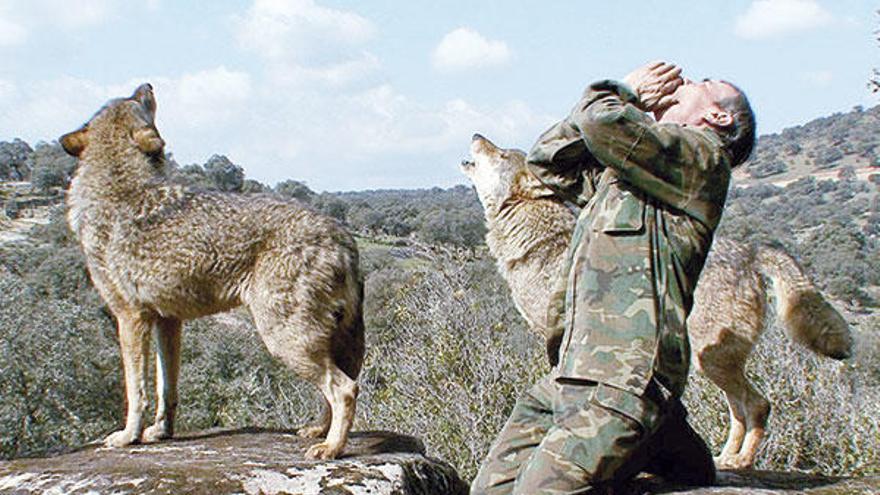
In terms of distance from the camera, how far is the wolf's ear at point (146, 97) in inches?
298

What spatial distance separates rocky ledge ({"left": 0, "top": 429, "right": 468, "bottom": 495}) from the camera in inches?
211

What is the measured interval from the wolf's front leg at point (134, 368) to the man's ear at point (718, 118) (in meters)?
4.07

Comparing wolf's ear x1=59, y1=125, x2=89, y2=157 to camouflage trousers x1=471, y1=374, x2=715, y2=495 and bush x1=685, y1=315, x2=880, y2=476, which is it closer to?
camouflage trousers x1=471, y1=374, x2=715, y2=495

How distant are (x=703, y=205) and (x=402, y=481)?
2487 millimetres

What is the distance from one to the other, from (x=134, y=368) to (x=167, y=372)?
0.36 meters

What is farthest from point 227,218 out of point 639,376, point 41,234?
point 41,234

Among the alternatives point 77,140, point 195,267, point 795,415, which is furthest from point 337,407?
point 795,415

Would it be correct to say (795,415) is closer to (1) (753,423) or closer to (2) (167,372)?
(1) (753,423)

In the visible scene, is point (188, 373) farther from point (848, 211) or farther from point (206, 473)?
point (848, 211)

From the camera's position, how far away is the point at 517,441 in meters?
4.97

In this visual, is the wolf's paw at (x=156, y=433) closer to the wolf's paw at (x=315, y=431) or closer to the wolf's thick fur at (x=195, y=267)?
the wolf's thick fur at (x=195, y=267)

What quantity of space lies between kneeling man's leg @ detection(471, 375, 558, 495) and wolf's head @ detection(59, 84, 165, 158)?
3.70 meters

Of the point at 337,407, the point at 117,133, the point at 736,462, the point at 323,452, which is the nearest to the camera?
the point at 323,452

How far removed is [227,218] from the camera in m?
6.62
